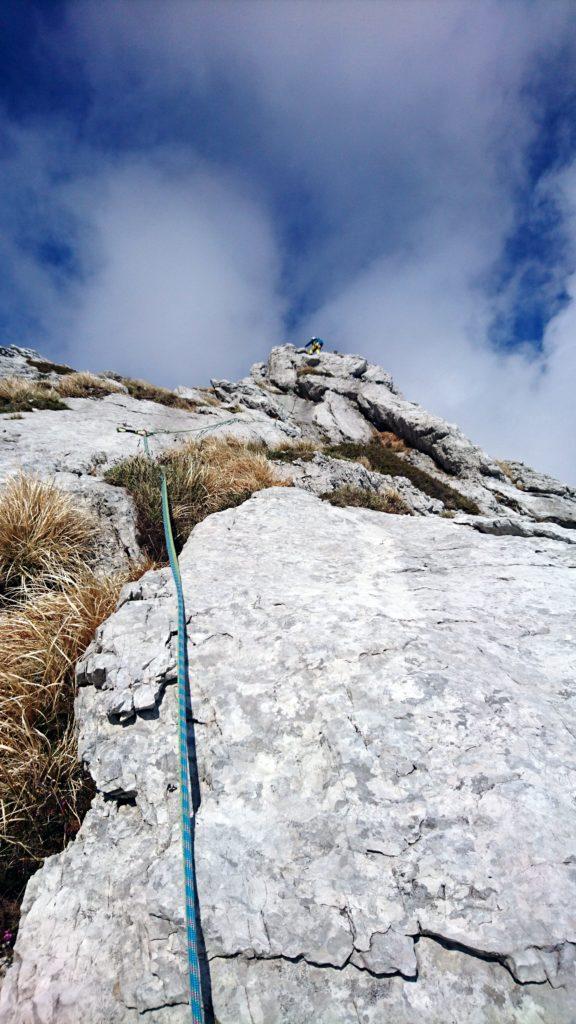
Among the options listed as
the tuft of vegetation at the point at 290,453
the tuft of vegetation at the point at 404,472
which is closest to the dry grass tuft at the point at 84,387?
the tuft of vegetation at the point at 290,453

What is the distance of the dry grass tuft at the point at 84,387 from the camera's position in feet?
48.6

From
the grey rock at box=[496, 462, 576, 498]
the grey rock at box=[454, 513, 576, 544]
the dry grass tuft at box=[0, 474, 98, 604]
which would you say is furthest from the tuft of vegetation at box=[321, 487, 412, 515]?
the grey rock at box=[496, 462, 576, 498]

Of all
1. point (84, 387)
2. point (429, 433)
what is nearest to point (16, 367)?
point (84, 387)

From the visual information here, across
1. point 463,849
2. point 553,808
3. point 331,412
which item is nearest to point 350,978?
point 463,849

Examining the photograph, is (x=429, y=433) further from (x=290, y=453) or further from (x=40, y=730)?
(x=40, y=730)

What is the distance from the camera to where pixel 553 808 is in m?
2.07

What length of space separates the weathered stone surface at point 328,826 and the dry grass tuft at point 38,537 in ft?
5.50

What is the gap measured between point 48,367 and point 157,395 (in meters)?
6.26

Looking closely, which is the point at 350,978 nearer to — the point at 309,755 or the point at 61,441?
the point at 309,755

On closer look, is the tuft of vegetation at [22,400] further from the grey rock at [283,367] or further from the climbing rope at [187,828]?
the grey rock at [283,367]

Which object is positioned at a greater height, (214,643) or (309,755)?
(214,643)

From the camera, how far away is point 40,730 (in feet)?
10.3

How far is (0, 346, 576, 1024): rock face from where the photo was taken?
1.70 metres

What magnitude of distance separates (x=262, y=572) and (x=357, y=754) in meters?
2.38
